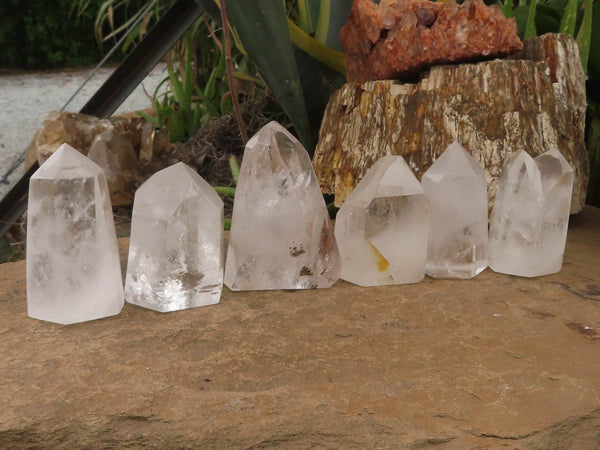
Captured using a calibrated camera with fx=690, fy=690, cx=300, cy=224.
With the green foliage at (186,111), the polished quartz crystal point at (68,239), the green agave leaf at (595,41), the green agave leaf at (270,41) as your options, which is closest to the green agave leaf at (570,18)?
the green agave leaf at (595,41)

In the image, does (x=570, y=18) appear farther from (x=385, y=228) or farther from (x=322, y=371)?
(x=322, y=371)

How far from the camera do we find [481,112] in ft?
3.81

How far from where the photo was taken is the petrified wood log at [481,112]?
1.16 meters

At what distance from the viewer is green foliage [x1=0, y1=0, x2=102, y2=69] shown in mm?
3765

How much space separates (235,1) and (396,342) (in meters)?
0.72

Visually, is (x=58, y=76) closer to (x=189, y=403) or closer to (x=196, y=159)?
(x=196, y=159)

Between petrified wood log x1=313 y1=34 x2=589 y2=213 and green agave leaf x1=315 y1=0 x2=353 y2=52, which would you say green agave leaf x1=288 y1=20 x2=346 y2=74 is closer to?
green agave leaf x1=315 y1=0 x2=353 y2=52

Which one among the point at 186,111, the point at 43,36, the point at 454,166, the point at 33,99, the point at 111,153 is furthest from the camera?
the point at 43,36

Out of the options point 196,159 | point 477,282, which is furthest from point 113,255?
point 196,159

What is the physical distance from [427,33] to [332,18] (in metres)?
0.30

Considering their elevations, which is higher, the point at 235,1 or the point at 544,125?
the point at 235,1

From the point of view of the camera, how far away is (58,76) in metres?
3.79

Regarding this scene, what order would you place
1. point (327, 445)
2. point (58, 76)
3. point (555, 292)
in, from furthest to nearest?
point (58, 76)
point (555, 292)
point (327, 445)

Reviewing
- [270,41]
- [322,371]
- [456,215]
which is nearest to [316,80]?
[270,41]
